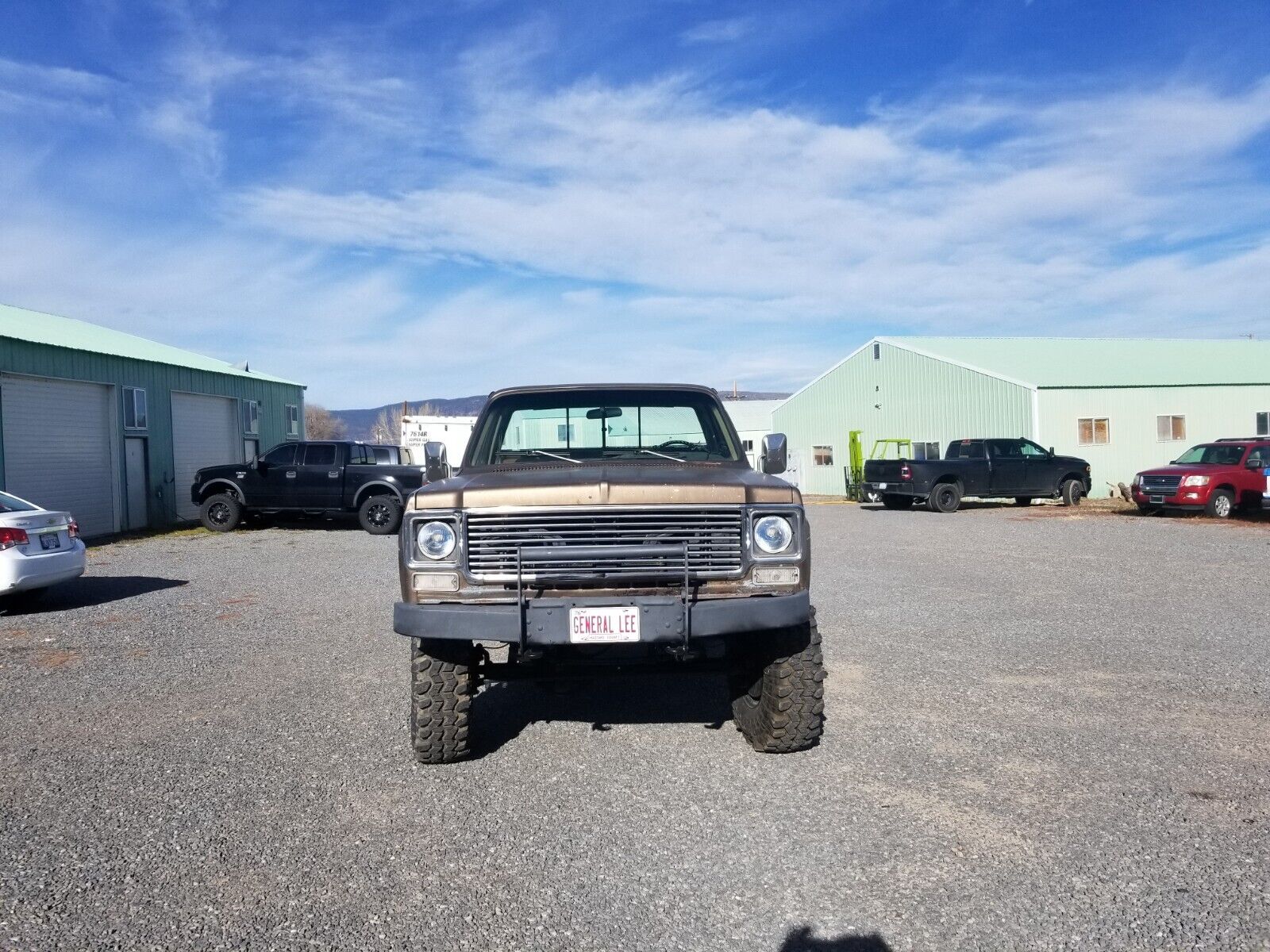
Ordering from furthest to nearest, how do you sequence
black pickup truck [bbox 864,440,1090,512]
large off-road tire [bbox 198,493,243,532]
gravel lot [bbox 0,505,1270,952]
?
black pickup truck [bbox 864,440,1090,512] → large off-road tire [bbox 198,493,243,532] → gravel lot [bbox 0,505,1270,952]

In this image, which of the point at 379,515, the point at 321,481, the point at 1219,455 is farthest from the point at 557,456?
the point at 1219,455

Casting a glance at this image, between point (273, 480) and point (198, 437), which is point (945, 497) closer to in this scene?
point (273, 480)

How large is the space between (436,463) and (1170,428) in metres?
31.9

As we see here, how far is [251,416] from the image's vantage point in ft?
92.3

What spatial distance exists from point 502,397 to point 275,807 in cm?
275

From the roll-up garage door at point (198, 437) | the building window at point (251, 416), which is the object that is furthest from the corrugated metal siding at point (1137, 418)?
the roll-up garage door at point (198, 437)

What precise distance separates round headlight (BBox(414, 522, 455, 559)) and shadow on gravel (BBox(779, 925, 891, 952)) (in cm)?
225

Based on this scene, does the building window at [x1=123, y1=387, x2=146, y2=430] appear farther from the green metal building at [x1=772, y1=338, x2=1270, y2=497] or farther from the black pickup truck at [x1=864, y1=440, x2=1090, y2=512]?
the black pickup truck at [x1=864, y1=440, x2=1090, y2=512]

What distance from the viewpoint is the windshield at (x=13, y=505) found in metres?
10.2

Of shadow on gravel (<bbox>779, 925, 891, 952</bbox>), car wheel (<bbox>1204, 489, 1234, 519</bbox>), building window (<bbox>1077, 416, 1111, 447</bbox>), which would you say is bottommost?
shadow on gravel (<bbox>779, 925, 891, 952</bbox>)

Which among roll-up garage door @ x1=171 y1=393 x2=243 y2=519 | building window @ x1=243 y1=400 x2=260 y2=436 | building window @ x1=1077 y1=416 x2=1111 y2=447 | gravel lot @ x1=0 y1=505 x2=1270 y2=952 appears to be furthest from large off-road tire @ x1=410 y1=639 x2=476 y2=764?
building window @ x1=1077 y1=416 x2=1111 y2=447

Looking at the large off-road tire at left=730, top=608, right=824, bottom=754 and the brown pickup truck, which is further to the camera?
the large off-road tire at left=730, top=608, right=824, bottom=754

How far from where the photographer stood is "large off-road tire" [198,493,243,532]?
20.2m

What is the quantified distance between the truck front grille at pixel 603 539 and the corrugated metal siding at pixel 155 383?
53.8ft
